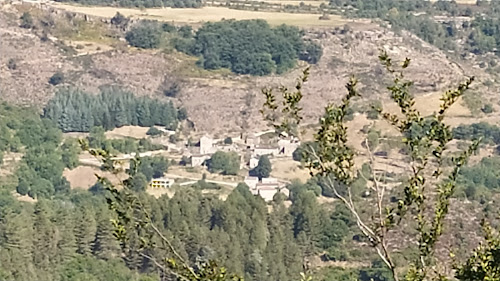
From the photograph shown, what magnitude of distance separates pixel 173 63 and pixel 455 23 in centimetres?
1631

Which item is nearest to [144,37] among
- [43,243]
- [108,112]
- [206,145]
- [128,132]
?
[108,112]

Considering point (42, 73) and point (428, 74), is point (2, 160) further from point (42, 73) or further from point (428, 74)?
point (428, 74)

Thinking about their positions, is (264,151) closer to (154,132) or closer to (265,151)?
(265,151)

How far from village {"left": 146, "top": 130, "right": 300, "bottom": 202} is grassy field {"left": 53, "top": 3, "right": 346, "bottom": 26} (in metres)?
16.4

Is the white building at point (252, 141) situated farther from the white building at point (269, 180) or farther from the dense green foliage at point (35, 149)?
the dense green foliage at point (35, 149)

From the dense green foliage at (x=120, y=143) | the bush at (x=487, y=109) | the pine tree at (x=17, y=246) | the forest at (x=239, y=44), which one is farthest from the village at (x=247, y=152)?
the forest at (x=239, y=44)

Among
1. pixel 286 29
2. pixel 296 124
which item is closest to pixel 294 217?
pixel 296 124

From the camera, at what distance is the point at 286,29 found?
5762 centimetres

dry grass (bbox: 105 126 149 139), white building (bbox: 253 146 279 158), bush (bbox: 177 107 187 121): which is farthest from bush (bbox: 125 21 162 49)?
white building (bbox: 253 146 279 158)

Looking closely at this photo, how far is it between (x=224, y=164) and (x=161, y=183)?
359 cm

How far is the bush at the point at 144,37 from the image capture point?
56188 mm

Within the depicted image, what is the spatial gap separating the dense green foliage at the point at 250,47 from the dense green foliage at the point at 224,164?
15.1 m

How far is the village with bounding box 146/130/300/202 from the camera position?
3607cm

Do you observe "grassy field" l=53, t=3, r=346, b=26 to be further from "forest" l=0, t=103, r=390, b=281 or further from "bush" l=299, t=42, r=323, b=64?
"forest" l=0, t=103, r=390, b=281
